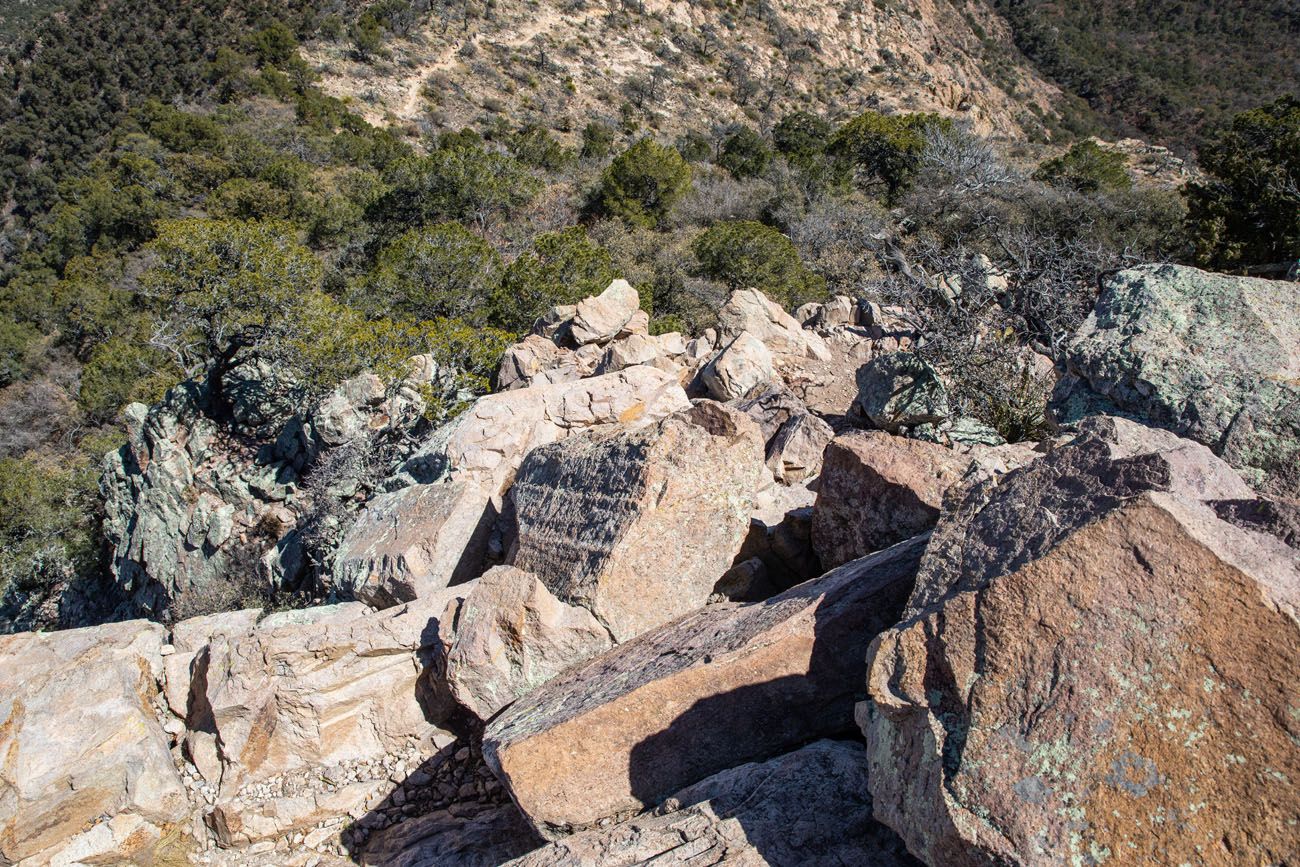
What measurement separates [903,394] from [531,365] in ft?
20.4

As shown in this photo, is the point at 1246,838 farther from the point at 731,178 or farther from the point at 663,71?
the point at 663,71

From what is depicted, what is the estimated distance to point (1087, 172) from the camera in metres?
22.9

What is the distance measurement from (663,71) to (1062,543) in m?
49.3

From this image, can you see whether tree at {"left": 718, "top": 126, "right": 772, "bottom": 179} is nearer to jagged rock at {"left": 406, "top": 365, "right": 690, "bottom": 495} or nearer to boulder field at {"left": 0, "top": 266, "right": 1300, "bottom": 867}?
jagged rock at {"left": 406, "top": 365, "right": 690, "bottom": 495}

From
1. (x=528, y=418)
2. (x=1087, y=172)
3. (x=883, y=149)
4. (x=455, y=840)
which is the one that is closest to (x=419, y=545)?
(x=528, y=418)

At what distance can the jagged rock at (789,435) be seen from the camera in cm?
727

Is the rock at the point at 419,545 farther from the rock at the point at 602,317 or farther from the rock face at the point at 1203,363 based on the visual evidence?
the rock at the point at 602,317

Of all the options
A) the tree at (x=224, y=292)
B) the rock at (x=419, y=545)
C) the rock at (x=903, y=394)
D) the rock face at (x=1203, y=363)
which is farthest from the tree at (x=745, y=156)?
the rock face at (x=1203, y=363)

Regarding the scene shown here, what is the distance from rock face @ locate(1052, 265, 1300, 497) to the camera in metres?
3.66

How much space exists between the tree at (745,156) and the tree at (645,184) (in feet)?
20.5

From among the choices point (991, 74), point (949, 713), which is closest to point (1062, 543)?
point (949, 713)

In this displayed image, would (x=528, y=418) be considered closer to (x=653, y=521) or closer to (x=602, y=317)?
(x=653, y=521)

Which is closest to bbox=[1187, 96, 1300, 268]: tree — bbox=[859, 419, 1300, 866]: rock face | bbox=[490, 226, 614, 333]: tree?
bbox=[490, 226, 614, 333]: tree

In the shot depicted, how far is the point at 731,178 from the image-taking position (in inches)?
1222
